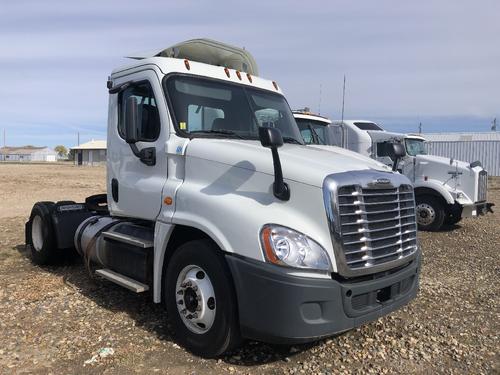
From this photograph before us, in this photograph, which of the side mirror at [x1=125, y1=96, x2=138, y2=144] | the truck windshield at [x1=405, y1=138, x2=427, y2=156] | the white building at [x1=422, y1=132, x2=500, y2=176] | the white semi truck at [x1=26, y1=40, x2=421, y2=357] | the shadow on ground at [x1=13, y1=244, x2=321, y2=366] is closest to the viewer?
→ the white semi truck at [x1=26, y1=40, x2=421, y2=357]

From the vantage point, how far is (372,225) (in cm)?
383

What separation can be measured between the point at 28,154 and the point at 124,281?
139 metres

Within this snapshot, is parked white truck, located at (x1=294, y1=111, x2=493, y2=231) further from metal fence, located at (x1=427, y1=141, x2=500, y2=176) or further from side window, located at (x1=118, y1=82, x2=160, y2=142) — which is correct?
metal fence, located at (x1=427, y1=141, x2=500, y2=176)

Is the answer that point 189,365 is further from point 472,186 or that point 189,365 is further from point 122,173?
point 472,186

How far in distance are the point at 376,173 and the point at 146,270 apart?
2.39m

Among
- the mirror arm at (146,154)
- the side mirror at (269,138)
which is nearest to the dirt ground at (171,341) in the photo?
the mirror arm at (146,154)

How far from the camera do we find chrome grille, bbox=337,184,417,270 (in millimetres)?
3666

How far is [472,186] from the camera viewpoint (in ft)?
37.1

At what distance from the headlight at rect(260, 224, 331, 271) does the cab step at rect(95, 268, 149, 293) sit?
5.66ft

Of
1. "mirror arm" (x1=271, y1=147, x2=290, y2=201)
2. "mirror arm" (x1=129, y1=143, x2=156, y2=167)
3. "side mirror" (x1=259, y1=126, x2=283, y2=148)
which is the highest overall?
"side mirror" (x1=259, y1=126, x2=283, y2=148)

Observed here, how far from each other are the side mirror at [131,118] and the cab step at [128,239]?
1.01 meters

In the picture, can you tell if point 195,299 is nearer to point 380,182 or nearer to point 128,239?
point 128,239

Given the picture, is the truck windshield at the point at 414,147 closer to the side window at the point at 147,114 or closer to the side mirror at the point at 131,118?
the side window at the point at 147,114

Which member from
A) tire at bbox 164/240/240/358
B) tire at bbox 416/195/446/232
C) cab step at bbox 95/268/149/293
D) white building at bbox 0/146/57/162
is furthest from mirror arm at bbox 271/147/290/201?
white building at bbox 0/146/57/162
